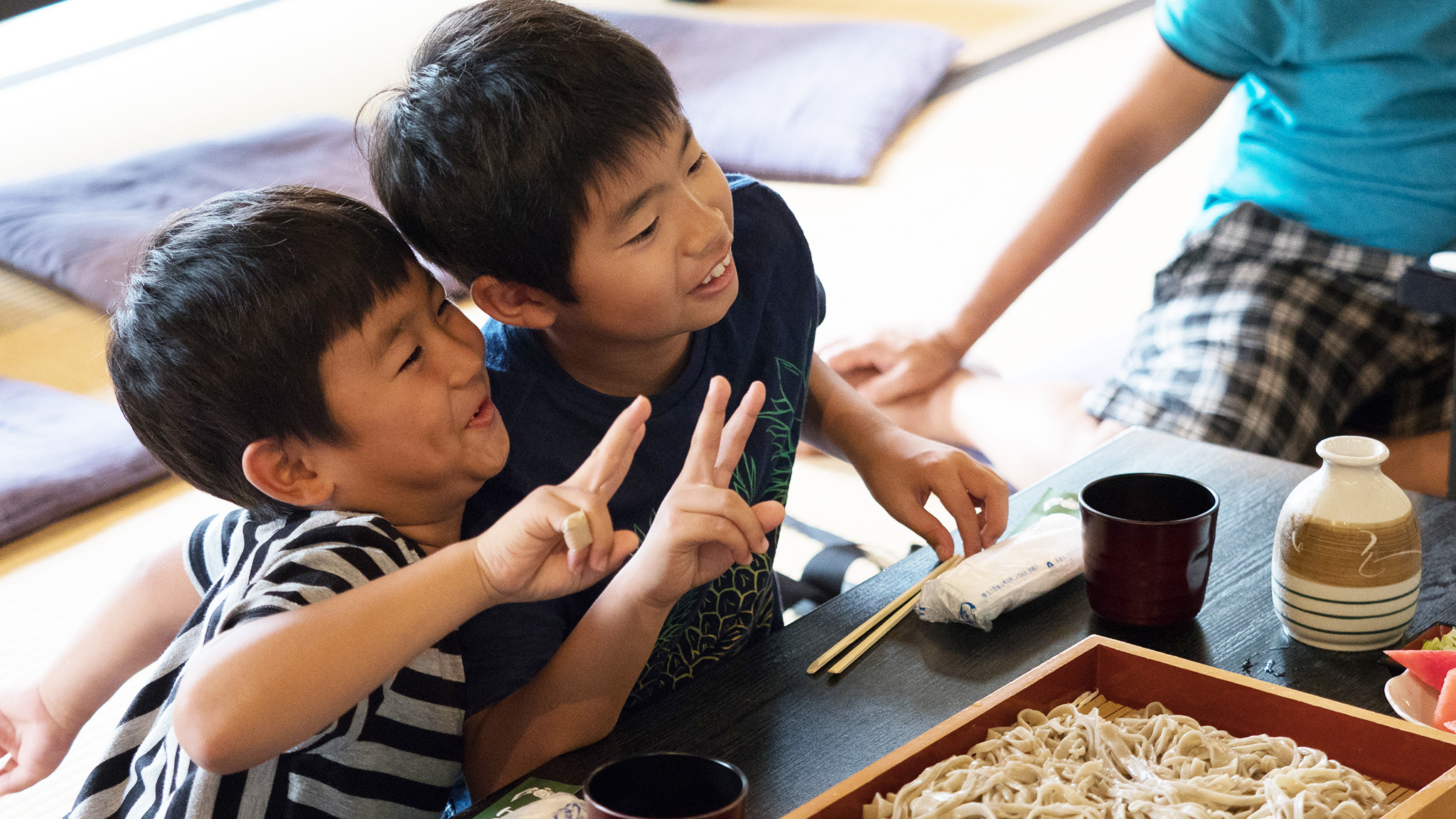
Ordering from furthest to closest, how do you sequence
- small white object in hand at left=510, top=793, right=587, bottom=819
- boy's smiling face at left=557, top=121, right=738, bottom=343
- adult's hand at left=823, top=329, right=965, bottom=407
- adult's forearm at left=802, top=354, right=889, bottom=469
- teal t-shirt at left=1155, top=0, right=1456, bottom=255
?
adult's hand at left=823, top=329, right=965, bottom=407
teal t-shirt at left=1155, top=0, right=1456, bottom=255
adult's forearm at left=802, top=354, right=889, bottom=469
boy's smiling face at left=557, top=121, right=738, bottom=343
small white object in hand at left=510, top=793, right=587, bottom=819

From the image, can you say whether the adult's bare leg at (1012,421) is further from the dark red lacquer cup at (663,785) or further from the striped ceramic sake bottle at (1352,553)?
the dark red lacquer cup at (663,785)

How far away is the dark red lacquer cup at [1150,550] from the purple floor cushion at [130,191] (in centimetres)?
224

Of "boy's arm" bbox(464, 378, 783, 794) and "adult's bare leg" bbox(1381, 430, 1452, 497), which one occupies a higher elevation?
"boy's arm" bbox(464, 378, 783, 794)

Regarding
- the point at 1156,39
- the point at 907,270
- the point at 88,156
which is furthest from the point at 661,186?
the point at 88,156

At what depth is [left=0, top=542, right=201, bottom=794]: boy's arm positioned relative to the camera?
3.47 ft

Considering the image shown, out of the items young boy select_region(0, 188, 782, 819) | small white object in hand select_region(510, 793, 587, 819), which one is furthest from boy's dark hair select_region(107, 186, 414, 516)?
small white object in hand select_region(510, 793, 587, 819)

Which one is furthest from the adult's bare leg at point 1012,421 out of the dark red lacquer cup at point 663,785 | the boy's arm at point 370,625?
the dark red lacquer cup at point 663,785

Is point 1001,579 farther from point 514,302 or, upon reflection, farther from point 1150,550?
point 514,302

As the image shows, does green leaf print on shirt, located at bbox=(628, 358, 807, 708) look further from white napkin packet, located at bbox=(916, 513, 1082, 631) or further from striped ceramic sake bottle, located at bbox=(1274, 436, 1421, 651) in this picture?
striped ceramic sake bottle, located at bbox=(1274, 436, 1421, 651)

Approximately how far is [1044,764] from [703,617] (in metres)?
0.49

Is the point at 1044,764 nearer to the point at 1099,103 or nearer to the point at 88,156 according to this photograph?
the point at 1099,103

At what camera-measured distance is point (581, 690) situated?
0.87 m

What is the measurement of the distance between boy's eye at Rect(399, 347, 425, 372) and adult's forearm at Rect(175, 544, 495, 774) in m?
0.16

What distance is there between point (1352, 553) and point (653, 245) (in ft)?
1.73
